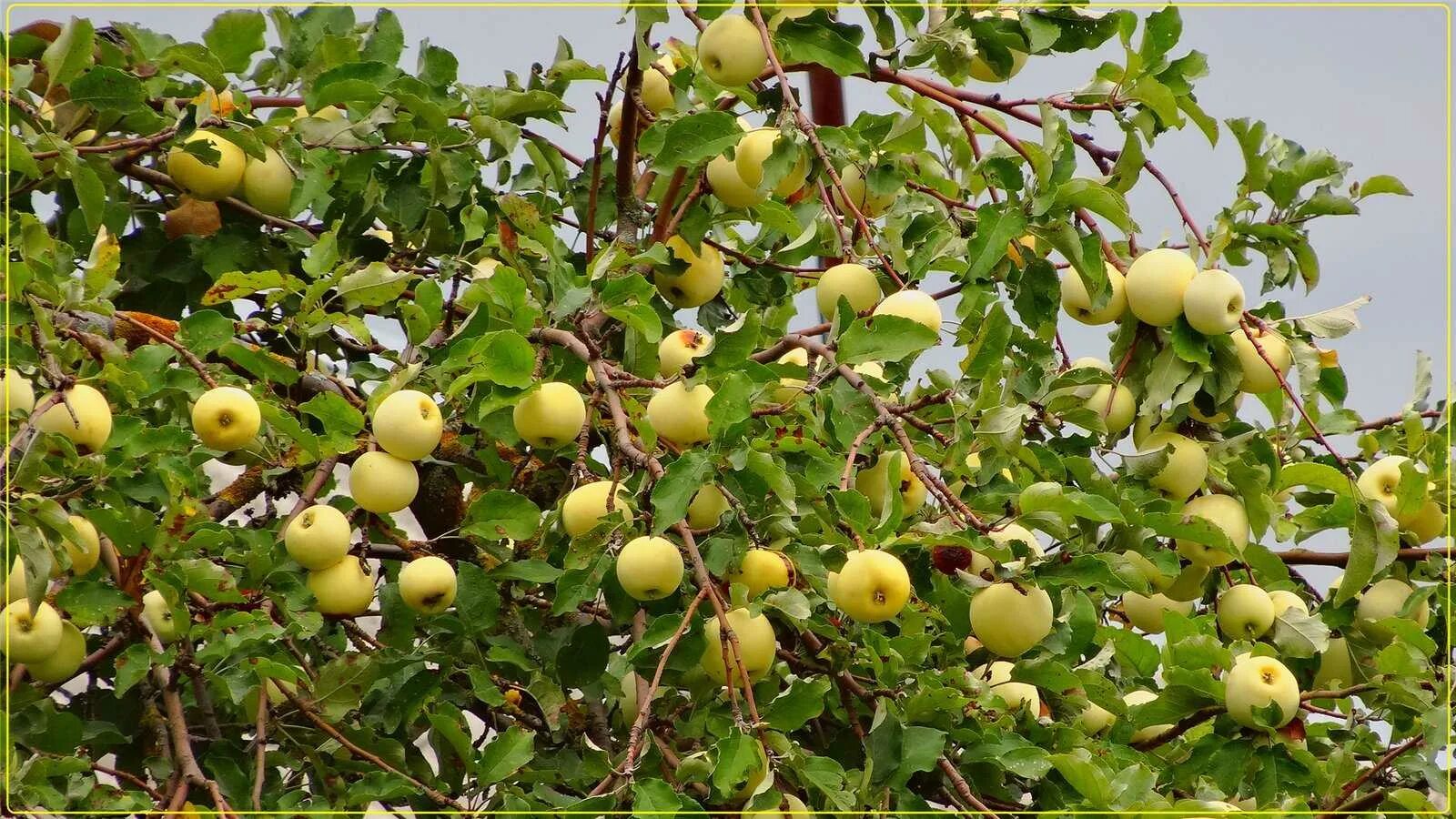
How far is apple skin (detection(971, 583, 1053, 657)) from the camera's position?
128cm

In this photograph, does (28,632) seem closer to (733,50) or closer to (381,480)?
(381,480)

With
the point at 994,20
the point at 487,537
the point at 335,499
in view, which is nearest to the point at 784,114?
the point at 994,20

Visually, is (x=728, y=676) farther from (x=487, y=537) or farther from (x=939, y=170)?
(x=939, y=170)

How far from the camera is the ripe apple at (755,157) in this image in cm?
153

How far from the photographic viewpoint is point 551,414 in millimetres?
1354

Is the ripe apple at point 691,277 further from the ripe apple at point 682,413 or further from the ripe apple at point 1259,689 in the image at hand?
the ripe apple at point 1259,689

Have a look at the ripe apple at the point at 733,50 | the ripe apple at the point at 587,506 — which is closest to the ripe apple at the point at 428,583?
the ripe apple at the point at 587,506

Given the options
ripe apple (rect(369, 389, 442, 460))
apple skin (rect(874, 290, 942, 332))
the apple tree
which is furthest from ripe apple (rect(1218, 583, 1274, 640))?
ripe apple (rect(369, 389, 442, 460))

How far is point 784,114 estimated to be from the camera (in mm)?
1411

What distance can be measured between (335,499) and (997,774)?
26.9 inches

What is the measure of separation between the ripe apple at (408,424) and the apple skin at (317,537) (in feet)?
0.27

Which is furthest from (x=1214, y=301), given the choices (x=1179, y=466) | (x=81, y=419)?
(x=81, y=419)

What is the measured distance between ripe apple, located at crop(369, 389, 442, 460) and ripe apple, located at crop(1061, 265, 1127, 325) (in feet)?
2.01

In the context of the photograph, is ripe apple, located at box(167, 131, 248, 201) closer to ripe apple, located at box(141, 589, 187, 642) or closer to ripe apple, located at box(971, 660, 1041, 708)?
ripe apple, located at box(141, 589, 187, 642)
